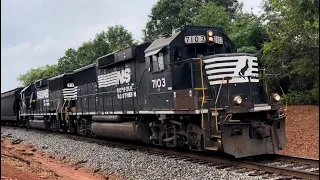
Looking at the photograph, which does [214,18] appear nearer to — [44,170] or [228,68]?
[228,68]

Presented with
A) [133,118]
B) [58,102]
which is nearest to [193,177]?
[133,118]

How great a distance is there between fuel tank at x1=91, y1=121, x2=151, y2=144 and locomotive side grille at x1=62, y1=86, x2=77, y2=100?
15.9 feet

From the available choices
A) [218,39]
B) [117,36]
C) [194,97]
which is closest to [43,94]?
[218,39]

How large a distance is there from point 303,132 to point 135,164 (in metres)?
7.96

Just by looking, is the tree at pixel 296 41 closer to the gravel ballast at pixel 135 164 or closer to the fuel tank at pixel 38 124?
the gravel ballast at pixel 135 164

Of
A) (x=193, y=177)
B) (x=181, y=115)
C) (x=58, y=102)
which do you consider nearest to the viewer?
(x=193, y=177)

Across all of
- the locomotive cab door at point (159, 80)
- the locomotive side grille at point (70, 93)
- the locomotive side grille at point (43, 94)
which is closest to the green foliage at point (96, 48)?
the locomotive side grille at point (43, 94)

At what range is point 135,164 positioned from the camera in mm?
10398

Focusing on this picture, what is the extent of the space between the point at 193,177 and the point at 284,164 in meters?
2.40

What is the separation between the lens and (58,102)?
22.4m

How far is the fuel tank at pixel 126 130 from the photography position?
41.9 ft

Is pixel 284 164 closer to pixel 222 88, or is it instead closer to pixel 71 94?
pixel 222 88

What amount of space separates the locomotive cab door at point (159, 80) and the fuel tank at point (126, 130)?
1214 millimetres

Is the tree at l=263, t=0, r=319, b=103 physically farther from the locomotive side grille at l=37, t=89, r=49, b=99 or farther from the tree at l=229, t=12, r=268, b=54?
the locomotive side grille at l=37, t=89, r=49, b=99
